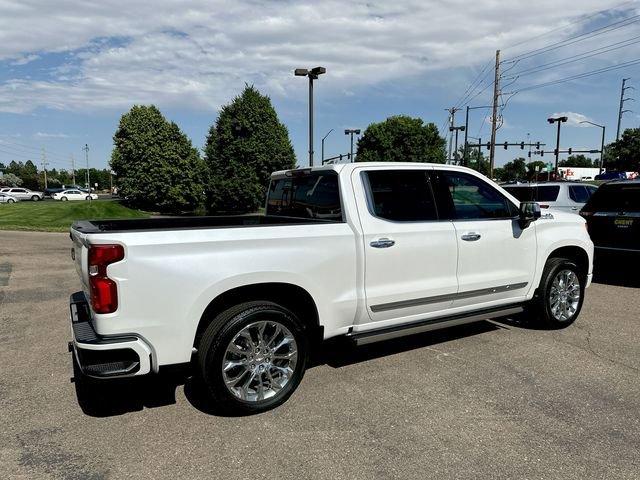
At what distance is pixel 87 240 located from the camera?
3121mm

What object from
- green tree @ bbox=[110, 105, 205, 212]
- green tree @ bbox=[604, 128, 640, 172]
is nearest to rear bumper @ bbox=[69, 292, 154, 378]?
green tree @ bbox=[110, 105, 205, 212]

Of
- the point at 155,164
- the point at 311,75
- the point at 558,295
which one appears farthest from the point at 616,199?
the point at 155,164

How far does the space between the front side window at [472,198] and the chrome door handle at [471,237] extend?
0.18m

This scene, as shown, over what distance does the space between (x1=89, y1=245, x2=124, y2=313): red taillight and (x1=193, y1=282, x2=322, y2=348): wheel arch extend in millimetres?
608

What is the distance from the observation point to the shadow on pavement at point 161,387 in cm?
372

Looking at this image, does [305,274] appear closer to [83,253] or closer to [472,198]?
[83,253]

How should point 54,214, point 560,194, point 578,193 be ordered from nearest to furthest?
1. point 560,194
2. point 578,193
3. point 54,214

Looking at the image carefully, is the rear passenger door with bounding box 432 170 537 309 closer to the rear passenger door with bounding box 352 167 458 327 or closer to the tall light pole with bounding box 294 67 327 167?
the rear passenger door with bounding box 352 167 458 327

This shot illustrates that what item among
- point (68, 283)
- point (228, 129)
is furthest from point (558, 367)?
point (228, 129)

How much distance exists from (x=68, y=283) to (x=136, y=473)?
6.19 meters

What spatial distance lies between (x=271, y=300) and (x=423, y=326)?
146cm

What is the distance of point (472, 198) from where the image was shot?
4895 millimetres

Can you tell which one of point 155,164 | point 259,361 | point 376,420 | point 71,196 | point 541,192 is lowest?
point 71,196

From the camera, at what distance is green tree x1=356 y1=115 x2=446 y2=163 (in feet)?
183
